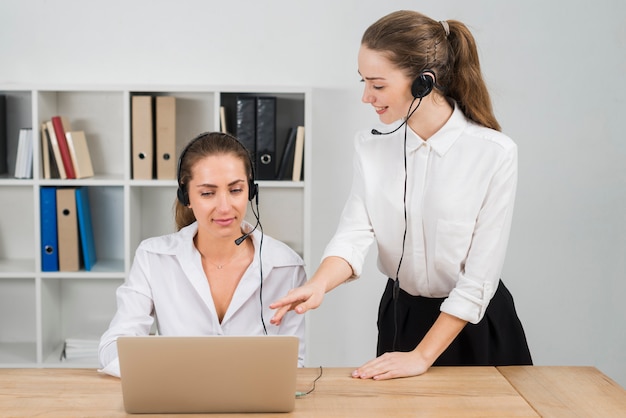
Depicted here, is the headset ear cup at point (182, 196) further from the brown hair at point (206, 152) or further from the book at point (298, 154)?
the book at point (298, 154)

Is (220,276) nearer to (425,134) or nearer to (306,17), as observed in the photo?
(425,134)

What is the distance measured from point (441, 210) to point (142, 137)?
5.57 ft

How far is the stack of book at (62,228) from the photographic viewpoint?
130 inches

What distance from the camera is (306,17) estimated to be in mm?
3445

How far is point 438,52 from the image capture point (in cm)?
193

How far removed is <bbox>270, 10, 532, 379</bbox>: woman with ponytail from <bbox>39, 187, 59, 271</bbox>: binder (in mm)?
1680

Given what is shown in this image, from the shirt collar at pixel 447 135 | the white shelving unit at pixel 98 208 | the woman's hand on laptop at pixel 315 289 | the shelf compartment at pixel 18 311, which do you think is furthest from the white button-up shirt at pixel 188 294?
the shelf compartment at pixel 18 311

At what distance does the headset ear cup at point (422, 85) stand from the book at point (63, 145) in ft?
6.20

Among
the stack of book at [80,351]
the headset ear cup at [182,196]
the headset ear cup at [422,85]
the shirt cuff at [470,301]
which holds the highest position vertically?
the headset ear cup at [422,85]

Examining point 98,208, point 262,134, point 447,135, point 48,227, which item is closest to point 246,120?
point 262,134

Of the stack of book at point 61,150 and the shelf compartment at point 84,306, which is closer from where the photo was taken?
the stack of book at point 61,150

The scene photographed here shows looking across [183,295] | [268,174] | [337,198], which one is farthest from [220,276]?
[337,198]

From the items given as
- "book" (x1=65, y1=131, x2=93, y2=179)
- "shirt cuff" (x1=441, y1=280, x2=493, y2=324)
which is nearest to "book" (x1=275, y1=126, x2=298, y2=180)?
"book" (x1=65, y1=131, x2=93, y2=179)

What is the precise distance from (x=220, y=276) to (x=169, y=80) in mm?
1491
